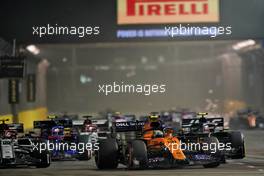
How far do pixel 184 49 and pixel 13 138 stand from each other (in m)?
68.1

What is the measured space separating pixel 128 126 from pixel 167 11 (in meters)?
6.92

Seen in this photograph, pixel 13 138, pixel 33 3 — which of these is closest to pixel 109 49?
pixel 33 3

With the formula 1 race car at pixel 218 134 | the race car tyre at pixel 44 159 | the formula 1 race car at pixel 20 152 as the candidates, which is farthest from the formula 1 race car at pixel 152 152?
the formula 1 race car at pixel 20 152

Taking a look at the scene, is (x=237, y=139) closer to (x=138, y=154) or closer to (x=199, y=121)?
(x=199, y=121)

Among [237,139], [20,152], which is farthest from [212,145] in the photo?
[20,152]

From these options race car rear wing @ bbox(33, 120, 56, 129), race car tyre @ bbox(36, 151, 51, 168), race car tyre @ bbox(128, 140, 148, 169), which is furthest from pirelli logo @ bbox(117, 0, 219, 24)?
race car tyre @ bbox(128, 140, 148, 169)

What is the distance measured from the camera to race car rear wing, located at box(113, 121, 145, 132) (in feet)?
71.9

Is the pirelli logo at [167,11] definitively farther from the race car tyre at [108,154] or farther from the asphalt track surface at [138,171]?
the race car tyre at [108,154]

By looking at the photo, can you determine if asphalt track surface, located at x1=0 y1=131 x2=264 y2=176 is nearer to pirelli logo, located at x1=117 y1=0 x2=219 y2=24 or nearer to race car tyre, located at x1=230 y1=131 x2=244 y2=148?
race car tyre, located at x1=230 y1=131 x2=244 y2=148

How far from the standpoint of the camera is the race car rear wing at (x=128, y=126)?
21.9 metres

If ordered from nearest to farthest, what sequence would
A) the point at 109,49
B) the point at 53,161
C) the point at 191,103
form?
the point at 53,161 → the point at 191,103 → the point at 109,49

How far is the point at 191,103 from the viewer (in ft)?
281

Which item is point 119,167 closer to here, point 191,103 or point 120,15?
point 120,15

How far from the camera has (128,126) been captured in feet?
72.1
